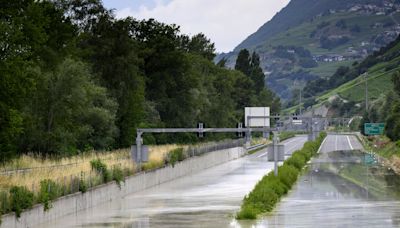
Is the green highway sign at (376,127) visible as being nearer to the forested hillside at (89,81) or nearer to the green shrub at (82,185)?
the forested hillside at (89,81)

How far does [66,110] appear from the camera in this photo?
61.4 metres

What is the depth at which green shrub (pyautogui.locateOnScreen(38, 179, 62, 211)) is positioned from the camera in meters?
36.3

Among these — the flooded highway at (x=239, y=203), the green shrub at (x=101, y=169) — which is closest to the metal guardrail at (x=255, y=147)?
the flooded highway at (x=239, y=203)

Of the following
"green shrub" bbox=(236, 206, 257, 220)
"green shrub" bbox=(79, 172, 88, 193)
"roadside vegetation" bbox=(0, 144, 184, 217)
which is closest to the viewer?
"roadside vegetation" bbox=(0, 144, 184, 217)

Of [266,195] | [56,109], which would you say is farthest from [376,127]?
[266,195]

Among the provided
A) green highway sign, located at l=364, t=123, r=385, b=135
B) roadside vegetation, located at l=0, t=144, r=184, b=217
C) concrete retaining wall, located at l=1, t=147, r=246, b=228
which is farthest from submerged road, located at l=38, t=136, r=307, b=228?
green highway sign, located at l=364, t=123, r=385, b=135

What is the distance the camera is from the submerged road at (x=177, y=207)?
127 ft

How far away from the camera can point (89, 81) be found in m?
73.6

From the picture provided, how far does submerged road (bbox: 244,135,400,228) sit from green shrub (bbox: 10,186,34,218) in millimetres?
8042

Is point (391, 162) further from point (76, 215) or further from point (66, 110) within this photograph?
point (76, 215)

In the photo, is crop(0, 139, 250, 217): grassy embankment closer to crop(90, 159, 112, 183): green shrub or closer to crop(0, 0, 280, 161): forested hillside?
crop(90, 159, 112, 183): green shrub

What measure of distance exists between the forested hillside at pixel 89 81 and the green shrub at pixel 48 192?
8885mm

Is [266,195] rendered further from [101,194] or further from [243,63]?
[243,63]

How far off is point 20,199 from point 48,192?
469 cm
